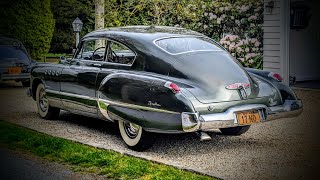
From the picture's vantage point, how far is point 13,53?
43.2ft

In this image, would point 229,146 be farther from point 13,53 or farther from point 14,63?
point 13,53

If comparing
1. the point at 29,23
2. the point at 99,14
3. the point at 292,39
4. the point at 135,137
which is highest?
the point at 99,14

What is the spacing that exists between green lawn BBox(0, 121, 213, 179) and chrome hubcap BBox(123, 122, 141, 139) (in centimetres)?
35

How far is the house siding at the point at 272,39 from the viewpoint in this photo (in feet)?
38.5

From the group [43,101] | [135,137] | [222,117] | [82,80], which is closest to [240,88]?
[222,117]

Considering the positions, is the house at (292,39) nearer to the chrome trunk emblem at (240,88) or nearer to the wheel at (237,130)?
the wheel at (237,130)

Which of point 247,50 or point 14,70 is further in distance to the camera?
point 14,70

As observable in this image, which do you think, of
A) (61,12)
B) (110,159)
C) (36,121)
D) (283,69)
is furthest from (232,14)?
(61,12)

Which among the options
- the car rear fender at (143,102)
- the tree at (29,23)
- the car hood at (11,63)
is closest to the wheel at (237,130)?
the car rear fender at (143,102)

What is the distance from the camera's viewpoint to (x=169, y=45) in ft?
20.1

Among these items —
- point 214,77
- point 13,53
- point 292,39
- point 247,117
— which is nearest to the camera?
point 247,117

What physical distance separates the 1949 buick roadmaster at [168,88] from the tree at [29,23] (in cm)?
1073

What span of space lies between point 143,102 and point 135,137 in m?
0.49

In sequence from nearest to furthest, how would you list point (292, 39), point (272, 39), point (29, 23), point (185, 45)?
point (185, 45) < point (272, 39) < point (292, 39) < point (29, 23)
